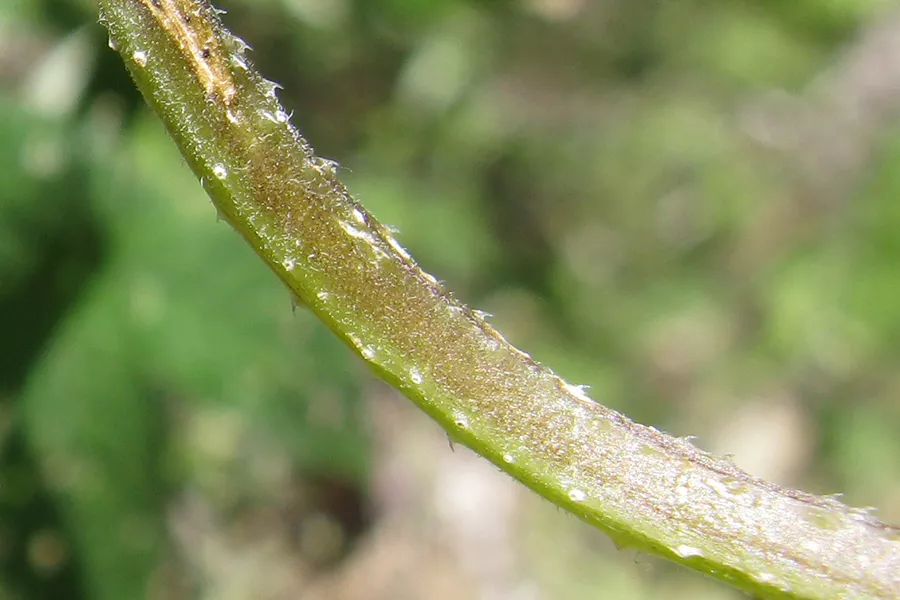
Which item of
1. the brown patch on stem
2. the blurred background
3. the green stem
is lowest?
the green stem

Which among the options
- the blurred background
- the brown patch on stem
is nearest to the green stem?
the brown patch on stem

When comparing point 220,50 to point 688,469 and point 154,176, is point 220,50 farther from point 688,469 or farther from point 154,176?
point 154,176

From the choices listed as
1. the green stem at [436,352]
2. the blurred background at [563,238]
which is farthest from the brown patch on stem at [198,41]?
the blurred background at [563,238]

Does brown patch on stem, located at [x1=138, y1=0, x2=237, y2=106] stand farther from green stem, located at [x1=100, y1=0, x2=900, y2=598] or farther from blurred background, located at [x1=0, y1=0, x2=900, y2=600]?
blurred background, located at [x1=0, y1=0, x2=900, y2=600]

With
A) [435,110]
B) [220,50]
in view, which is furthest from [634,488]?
[435,110]

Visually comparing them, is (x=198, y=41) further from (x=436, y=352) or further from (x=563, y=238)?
(x=563, y=238)

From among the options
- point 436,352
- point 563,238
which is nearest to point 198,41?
point 436,352

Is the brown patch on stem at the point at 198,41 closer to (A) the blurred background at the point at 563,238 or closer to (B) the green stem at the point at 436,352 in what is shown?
(B) the green stem at the point at 436,352
